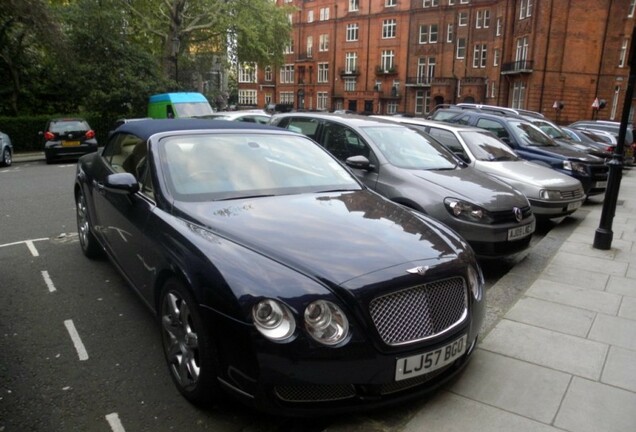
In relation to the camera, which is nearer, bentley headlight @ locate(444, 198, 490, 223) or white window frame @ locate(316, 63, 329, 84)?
bentley headlight @ locate(444, 198, 490, 223)

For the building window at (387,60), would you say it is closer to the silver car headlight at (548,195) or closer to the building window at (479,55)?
the building window at (479,55)

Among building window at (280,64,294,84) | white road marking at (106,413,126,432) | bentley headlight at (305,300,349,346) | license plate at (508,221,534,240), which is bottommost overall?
white road marking at (106,413,126,432)

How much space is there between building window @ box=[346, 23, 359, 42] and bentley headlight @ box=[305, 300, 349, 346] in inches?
2671

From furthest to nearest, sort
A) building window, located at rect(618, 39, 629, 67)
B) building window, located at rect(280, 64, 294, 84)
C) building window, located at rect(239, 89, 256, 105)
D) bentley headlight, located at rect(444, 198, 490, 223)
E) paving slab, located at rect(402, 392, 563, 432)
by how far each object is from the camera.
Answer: building window, located at rect(239, 89, 256, 105) < building window, located at rect(280, 64, 294, 84) < building window, located at rect(618, 39, 629, 67) < bentley headlight, located at rect(444, 198, 490, 223) < paving slab, located at rect(402, 392, 563, 432)

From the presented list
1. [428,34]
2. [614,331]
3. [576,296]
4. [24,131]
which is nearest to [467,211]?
[576,296]

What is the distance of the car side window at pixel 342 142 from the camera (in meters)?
6.55

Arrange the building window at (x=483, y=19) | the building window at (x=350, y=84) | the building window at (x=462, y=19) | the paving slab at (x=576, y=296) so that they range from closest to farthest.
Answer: the paving slab at (x=576, y=296) → the building window at (x=483, y=19) → the building window at (x=462, y=19) → the building window at (x=350, y=84)

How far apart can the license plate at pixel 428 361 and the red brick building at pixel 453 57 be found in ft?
140

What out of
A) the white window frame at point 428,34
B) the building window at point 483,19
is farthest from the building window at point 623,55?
the white window frame at point 428,34

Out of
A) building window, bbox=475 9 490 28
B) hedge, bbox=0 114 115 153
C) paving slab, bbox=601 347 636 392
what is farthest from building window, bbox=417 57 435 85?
paving slab, bbox=601 347 636 392

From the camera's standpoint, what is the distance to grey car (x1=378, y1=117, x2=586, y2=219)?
759 cm

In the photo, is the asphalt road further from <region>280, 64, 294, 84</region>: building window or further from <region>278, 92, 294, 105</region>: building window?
<region>280, 64, 294, 84</region>: building window

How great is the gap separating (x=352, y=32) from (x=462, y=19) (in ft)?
52.3

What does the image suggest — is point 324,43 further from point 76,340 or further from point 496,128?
point 76,340
